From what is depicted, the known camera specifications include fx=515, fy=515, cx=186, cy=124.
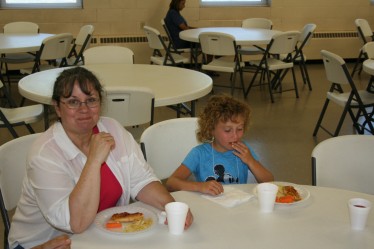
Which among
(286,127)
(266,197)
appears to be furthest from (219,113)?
(286,127)

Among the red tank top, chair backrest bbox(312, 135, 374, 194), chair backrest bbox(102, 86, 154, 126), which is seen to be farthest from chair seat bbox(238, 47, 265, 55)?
the red tank top

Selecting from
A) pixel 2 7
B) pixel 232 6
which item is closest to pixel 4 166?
pixel 2 7

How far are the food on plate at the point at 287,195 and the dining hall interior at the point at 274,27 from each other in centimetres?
241

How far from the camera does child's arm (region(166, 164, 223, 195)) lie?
6.17 ft

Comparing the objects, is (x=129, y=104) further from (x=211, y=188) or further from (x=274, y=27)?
(x=274, y=27)

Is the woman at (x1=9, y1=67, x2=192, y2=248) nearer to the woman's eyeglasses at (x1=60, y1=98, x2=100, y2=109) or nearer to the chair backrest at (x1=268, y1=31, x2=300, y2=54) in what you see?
the woman's eyeglasses at (x1=60, y1=98, x2=100, y2=109)

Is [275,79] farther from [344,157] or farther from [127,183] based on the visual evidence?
[127,183]

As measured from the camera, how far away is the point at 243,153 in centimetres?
217

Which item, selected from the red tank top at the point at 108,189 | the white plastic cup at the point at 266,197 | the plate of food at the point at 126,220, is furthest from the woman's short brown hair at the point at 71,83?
the white plastic cup at the point at 266,197

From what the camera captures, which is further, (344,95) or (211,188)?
(344,95)

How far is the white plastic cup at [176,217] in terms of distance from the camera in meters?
1.54

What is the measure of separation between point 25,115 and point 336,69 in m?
2.68

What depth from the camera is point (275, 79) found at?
698 centimetres

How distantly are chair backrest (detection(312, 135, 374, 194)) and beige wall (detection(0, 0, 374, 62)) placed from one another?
19.7 feet
